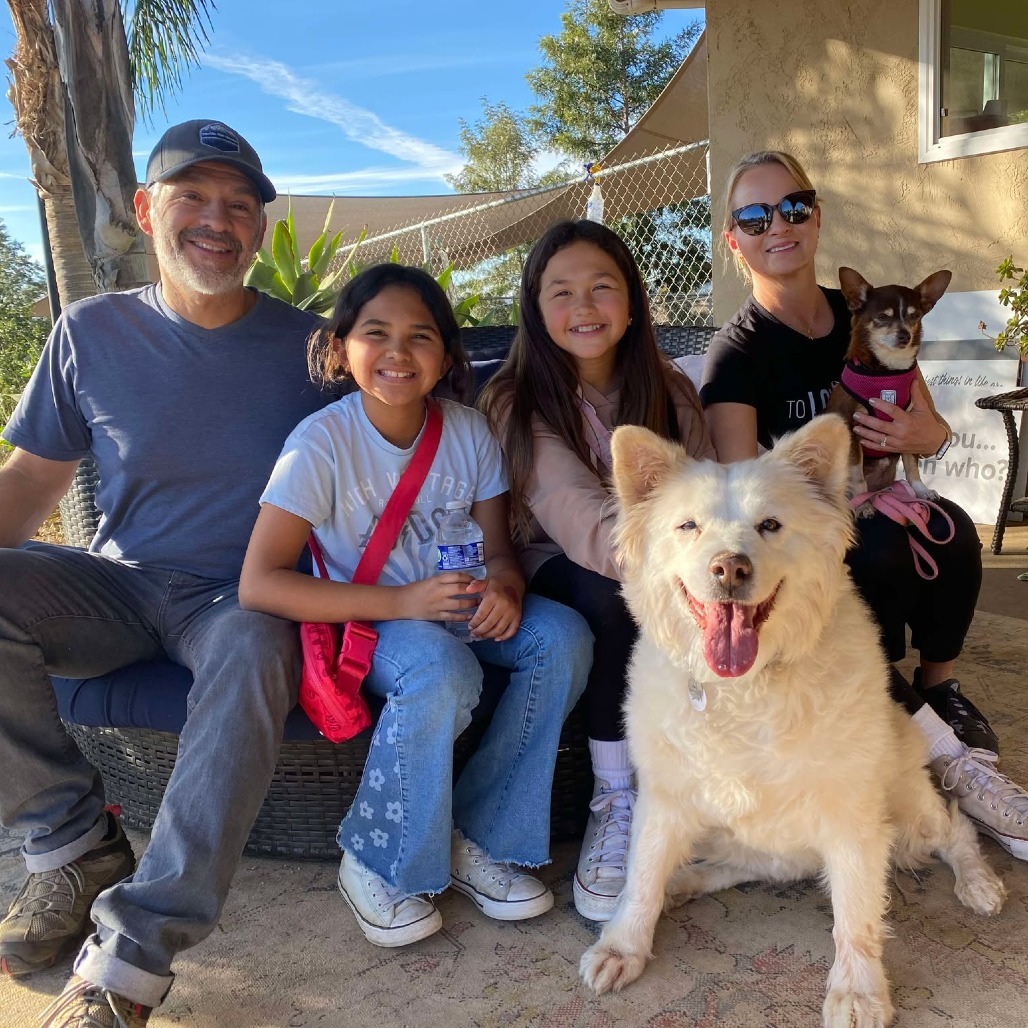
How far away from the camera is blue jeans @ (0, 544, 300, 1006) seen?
186 cm

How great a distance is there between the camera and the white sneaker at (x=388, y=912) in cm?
221

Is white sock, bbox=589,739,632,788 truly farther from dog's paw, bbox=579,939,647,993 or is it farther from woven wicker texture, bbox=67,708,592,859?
dog's paw, bbox=579,939,647,993

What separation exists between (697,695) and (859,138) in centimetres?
601

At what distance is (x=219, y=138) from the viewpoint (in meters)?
2.79

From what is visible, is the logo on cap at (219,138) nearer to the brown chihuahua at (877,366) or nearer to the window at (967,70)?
the brown chihuahua at (877,366)

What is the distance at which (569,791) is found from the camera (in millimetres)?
2672

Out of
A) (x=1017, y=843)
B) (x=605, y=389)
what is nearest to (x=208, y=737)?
(x=605, y=389)

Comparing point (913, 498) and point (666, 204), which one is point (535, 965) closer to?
point (913, 498)

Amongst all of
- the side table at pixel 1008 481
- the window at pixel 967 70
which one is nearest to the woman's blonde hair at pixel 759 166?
the side table at pixel 1008 481

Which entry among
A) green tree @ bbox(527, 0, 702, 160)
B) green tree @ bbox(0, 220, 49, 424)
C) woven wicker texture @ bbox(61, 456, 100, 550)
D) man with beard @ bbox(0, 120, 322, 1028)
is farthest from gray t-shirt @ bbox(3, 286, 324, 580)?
green tree @ bbox(527, 0, 702, 160)

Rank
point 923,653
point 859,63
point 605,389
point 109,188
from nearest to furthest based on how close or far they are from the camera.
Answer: point 605,389 < point 923,653 < point 109,188 < point 859,63

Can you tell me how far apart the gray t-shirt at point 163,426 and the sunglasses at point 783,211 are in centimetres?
176

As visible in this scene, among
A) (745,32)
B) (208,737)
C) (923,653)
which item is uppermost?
(745,32)

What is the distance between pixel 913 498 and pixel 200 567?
243cm
